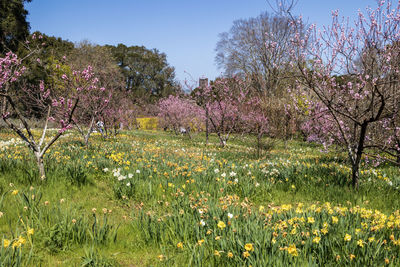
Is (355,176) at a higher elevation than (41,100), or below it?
below

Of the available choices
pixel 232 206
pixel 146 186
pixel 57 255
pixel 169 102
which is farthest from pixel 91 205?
pixel 169 102

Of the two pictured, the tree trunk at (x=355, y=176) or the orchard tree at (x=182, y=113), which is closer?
the tree trunk at (x=355, y=176)

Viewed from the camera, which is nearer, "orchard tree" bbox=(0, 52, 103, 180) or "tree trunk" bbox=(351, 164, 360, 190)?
"orchard tree" bbox=(0, 52, 103, 180)

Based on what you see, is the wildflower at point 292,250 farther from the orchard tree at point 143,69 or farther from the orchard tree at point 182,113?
the orchard tree at point 143,69

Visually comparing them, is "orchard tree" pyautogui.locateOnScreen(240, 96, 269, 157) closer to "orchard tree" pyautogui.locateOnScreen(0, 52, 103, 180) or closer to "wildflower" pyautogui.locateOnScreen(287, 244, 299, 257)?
"orchard tree" pyautogui.locateOnScreen(0, 52, 103, 180)

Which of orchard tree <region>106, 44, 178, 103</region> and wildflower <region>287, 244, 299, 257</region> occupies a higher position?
orchard tree <region>106, 44, 178, 103</region>

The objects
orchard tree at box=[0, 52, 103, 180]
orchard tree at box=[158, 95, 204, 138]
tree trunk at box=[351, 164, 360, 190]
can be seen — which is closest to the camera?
orchard tree at box=[0, 52, 103, 180]

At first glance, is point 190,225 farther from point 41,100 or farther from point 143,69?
point 143,69

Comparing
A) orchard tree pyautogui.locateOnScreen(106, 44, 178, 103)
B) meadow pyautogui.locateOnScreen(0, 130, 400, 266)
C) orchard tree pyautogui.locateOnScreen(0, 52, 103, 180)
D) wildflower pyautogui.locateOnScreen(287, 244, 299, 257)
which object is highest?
orchard tree pyautogui.locateOnScreen(106, 44, 178, 103)

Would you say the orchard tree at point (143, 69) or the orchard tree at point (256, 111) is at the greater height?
the orchard tree at point (143, 69)

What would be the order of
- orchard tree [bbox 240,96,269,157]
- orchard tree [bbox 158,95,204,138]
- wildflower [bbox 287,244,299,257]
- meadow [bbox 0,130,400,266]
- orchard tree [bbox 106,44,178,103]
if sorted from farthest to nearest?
orchard tree [bbox 106,44,178,103], orchard tree [bbox 158,95,204,138], orchard tree [bbox 240,96,269,157], meadow [bbox 0,130,400,266], wildflower [bbox 287,244,299,257]

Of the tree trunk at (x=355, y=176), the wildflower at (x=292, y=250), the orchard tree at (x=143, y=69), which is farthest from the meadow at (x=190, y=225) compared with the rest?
the orchard tree at (x=143, y=69)

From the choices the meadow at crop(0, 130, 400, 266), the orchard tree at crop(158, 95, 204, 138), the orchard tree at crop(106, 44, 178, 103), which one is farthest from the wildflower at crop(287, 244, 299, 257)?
the orchard tree at crop(106, 44, 178, 103)

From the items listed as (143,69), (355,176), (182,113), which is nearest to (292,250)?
(355,176)
